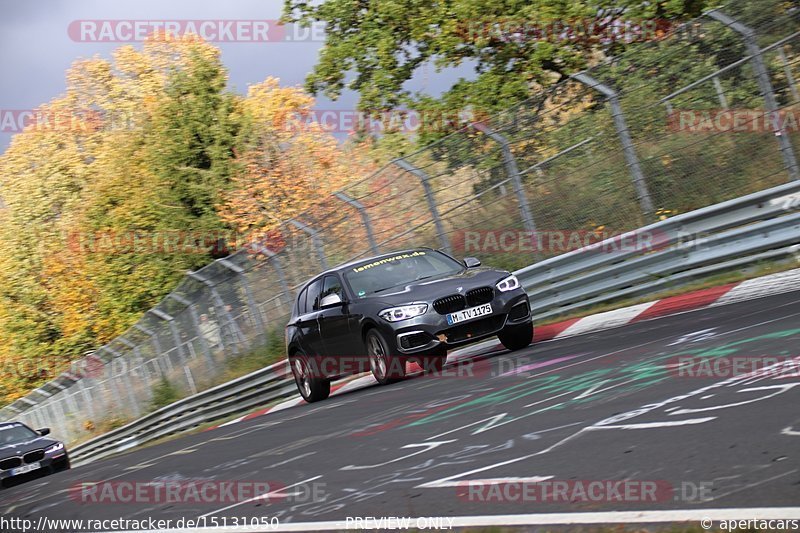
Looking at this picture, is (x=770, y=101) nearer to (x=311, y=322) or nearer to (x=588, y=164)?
(x=588, y=164)

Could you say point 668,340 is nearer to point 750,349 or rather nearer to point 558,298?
point 750,349

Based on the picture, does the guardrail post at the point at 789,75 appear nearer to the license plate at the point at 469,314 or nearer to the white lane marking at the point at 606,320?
the white lane marking at the point at 606,320

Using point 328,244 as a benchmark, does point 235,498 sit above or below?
below

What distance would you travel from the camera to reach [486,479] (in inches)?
231

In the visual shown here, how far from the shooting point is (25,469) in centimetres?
1900

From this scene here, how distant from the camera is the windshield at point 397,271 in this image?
524 inches

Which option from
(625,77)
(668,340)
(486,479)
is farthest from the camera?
(625,77)

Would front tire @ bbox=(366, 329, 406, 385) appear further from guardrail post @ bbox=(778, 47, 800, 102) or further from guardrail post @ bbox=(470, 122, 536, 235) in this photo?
guardrail post @ bbox=(778, 47, 800, 102)

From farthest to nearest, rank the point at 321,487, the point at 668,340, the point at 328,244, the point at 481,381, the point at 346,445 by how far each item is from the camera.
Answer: the point at 328,244, the point at 481,381, the point at 668,340, the point at 346,445, the point at 321,487

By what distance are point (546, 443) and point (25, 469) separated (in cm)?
1462

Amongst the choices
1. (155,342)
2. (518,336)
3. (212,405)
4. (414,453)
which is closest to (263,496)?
(414,453)

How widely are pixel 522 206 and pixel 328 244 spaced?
477 cm

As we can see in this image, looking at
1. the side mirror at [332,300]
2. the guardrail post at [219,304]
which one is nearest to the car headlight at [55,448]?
the guardrail post at [219,304]

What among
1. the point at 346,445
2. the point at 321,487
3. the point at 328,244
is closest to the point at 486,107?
the point at 328,244
